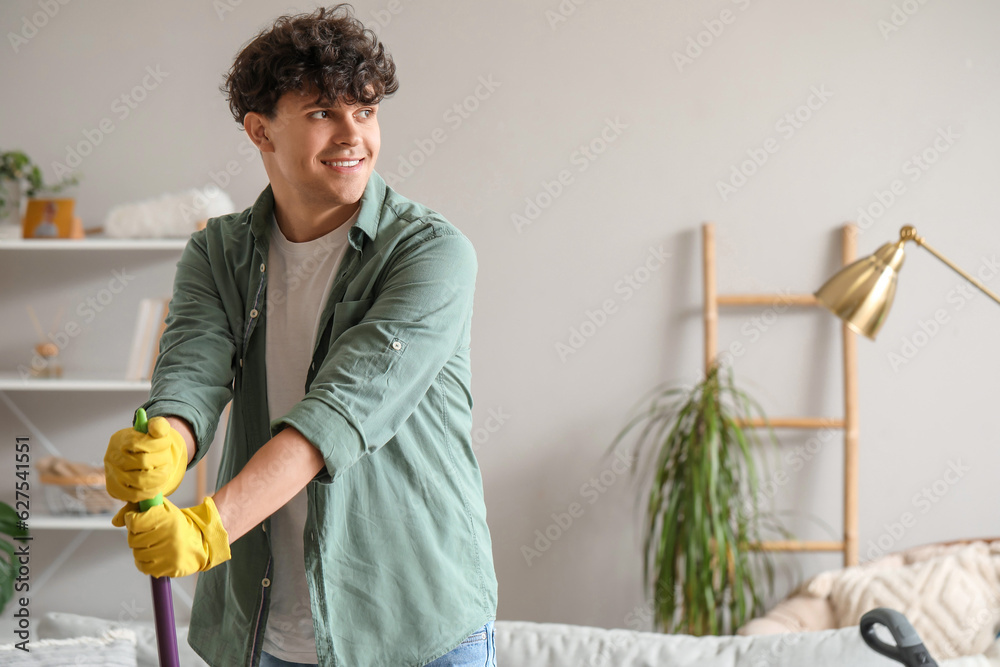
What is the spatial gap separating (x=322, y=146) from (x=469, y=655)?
68cm

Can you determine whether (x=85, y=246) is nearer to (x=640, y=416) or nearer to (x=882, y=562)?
(x=640, y=416)

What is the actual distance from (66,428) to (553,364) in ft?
5.35

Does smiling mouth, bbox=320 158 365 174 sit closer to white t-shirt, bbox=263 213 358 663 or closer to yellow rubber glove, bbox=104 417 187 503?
white t-shirt, bbox=263 213 358 663

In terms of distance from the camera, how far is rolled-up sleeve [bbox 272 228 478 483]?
87 centimetres

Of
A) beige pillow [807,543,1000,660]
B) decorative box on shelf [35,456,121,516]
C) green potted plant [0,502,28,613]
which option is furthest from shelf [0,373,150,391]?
beige pillow [807,543,1000,660]

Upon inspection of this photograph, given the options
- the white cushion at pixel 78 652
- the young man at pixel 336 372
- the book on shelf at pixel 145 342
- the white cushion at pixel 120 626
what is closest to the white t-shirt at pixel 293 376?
the young man at pixel 336 372

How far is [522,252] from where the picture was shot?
276 cm

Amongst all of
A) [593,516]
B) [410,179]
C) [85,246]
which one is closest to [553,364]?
[593,516]

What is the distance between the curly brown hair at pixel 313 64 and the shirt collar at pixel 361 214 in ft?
0.37

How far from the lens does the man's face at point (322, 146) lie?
3.48ft

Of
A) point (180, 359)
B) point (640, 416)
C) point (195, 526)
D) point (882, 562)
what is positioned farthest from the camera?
point (640, 416)

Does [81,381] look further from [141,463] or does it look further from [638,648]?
[141,463]

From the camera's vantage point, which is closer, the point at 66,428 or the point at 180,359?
the point at 180,359

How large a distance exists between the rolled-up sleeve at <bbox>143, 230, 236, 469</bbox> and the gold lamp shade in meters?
1.34
